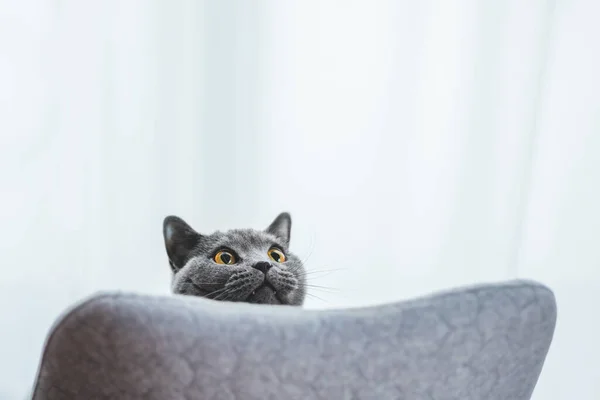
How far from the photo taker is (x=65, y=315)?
1.45 feet

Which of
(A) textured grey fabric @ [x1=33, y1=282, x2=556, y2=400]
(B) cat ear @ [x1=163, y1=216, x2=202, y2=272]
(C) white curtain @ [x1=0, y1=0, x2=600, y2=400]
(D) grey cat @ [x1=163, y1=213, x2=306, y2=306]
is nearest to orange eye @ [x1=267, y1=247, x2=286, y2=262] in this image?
(D) grey cat @ [x1=163, y1=213, x2=306, y2=306]

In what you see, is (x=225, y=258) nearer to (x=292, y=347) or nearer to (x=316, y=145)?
(x=292, y=347)

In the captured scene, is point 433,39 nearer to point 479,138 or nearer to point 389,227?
point 479,138

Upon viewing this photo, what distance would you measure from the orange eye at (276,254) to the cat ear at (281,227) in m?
0.13

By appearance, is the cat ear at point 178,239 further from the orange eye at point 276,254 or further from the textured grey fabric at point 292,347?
the textured grey fabric at point 292,347

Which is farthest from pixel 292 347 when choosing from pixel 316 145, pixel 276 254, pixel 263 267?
pixel 316 145

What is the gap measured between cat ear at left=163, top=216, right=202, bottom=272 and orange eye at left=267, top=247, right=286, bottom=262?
0.40ft

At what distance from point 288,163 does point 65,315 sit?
1.05m

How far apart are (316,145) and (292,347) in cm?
102

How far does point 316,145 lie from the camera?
56.9 inches

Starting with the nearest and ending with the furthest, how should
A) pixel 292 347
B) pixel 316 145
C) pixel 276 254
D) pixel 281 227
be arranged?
pixel 292 347, pixel 276 254, pixel 281 227, pixel 316 145

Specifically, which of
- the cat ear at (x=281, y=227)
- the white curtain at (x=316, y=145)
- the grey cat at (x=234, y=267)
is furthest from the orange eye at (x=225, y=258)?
the white curtain at (x=316, y=145)

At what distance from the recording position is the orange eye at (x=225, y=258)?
2.80 feet

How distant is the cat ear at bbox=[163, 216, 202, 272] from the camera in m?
0.93
